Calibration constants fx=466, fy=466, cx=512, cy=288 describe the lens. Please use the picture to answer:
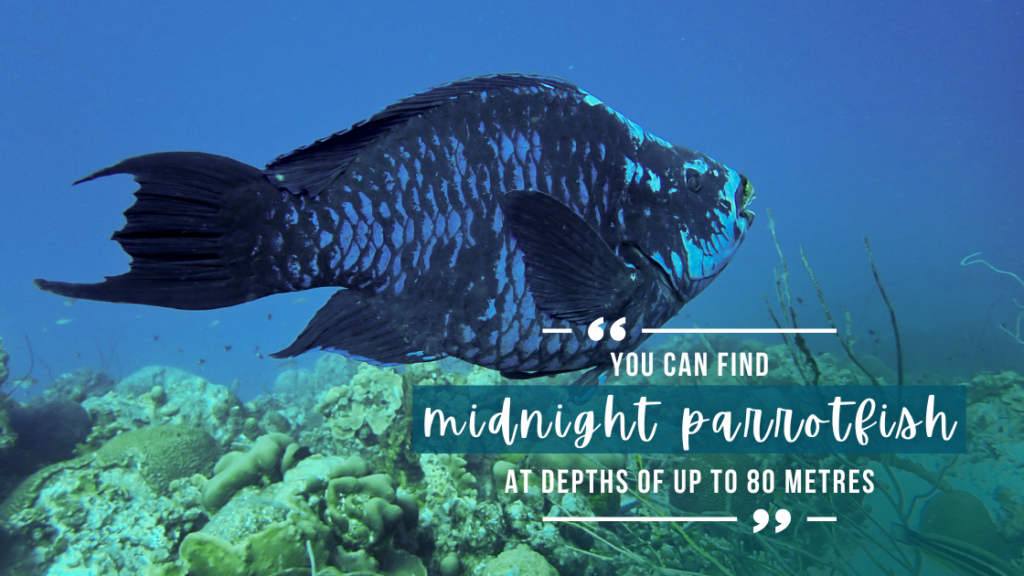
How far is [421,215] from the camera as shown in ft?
4.33

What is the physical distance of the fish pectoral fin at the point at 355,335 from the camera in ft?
4.53

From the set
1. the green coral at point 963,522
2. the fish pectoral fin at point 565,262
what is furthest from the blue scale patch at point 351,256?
the green coral at point 963,522

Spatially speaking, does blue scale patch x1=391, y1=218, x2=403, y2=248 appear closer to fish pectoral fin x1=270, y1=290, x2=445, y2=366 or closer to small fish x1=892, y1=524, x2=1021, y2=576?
fish pectoral fin x1=270, y1=290, x2=445, y2=366

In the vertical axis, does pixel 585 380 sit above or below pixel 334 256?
below

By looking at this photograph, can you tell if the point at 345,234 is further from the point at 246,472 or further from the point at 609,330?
the point at 246,472

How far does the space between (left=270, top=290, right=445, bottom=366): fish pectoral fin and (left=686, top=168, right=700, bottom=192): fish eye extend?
0.97 metres

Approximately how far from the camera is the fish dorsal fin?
4.22 feet

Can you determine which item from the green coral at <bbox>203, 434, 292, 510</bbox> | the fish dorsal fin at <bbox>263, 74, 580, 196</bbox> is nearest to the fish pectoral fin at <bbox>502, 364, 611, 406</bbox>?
the fish dorsal fin at <bbox>263, 74, 580, 196</bbox>

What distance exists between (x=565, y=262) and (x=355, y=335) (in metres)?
0.67

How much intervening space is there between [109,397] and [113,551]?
20.9ft

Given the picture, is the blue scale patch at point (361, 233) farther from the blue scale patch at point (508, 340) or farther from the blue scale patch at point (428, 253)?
the blue scale patch at point (508, 340)

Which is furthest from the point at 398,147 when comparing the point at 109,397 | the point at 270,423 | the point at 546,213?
the point at 109,397

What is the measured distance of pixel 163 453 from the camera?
20.4ft

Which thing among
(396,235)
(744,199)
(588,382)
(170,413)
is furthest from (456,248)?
(170,413)
